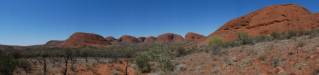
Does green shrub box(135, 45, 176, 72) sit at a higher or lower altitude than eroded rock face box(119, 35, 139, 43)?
lower

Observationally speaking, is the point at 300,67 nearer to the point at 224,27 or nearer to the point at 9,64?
the point at 9,64

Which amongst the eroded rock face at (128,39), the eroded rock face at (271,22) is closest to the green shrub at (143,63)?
the eroded rock face at (271,22)

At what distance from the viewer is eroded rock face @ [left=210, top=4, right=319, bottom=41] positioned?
37.8m

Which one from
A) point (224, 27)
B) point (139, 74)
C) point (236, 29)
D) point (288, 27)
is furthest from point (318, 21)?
point (139, 74)

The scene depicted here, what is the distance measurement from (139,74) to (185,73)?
12.9 feet

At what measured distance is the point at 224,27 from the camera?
1964 inches

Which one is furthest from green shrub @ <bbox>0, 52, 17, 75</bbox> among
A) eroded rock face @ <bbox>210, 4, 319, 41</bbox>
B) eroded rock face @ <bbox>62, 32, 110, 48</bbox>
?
eroded rock face @ <bbox>62, 32, 110, 48</bbox>

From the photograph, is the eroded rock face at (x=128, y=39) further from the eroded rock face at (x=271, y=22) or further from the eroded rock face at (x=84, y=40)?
the eroded rock face at (x=271, y=22)

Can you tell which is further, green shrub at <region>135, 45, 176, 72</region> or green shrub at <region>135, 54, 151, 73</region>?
green shrub at <region>135, 54, 151, 73</region>

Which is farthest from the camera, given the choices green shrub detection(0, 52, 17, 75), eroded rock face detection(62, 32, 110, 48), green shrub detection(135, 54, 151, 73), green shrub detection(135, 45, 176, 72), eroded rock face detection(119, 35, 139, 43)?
eroded rock face detection(119, 35, 139, 43)

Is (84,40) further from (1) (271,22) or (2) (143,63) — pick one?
(2) (143,63)

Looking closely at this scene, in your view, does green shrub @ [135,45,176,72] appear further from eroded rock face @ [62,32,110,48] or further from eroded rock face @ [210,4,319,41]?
eroded rock face @ [62,32,110,48]

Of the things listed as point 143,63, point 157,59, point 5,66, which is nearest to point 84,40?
point 143,63

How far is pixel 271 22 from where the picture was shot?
140 feet
